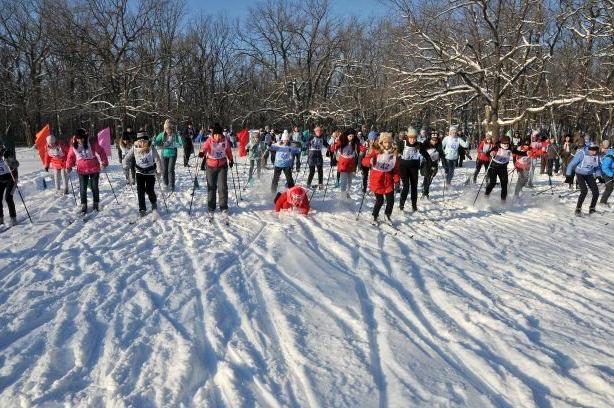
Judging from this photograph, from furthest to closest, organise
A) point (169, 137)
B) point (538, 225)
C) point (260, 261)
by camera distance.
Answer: point (169, 137), point (538, 225), point (260, 261)

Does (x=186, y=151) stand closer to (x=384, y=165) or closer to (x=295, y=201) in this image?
(x=295, y=201)

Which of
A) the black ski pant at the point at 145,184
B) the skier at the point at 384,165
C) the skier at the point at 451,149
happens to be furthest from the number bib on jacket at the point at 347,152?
the black ski pant at the point at 145,184

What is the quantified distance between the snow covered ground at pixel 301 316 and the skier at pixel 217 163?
2.82ft

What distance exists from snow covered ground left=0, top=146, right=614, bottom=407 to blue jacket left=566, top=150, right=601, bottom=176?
2.36 m

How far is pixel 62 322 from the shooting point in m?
4.30

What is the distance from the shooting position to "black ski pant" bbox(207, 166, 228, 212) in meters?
8.84

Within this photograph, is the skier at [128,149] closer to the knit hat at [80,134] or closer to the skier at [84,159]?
the skier at [84,159]

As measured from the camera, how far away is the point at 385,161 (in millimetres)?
8164

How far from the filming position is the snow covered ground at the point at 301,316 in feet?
10.9

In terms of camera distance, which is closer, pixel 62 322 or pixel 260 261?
pixel 62 322

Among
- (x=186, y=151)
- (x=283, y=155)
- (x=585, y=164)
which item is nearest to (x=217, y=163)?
(x=283, y=155)

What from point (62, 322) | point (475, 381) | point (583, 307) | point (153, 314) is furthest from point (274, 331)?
point (583, 307)

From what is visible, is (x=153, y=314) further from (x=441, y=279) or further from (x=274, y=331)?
(x=441, y=279)

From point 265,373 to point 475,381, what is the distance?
65.0 inches
